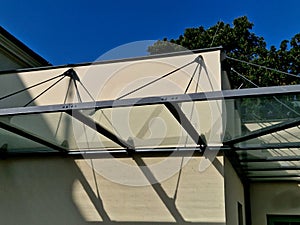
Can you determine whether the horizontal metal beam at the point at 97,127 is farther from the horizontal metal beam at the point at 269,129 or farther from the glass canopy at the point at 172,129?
the horizontal metal beam at the point at 269,129

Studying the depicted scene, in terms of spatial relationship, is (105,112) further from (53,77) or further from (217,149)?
(217,149)

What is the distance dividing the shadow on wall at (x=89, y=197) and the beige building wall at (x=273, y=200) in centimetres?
359

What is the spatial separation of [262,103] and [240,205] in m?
3.24

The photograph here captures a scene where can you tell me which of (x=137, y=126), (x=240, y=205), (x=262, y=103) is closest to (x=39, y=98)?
(x=137, y=126)

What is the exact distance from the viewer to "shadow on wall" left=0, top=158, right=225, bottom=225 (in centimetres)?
488

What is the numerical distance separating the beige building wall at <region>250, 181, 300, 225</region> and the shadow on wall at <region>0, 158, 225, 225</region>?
11.8 feet

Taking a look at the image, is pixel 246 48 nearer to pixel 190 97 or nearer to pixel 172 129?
pixel 172 129

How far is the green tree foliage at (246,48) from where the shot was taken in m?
15.2

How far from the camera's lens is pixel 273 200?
780 cm

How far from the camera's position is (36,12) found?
29.9 ft

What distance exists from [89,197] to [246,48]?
13.7 m

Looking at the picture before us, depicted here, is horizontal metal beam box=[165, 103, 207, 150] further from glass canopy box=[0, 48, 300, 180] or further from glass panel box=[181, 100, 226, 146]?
glass panel box=[181, 100, 226, 146]

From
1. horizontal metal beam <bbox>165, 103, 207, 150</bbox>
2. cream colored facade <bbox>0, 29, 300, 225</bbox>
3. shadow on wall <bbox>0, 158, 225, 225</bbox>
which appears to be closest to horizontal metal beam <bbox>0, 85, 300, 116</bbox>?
horizontal metal beam <bbox>165, 103, 207, 150</bbox>

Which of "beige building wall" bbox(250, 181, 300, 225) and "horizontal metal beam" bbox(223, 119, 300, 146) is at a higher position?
"beige building wall" bbox(250, 181, 300, 225)
